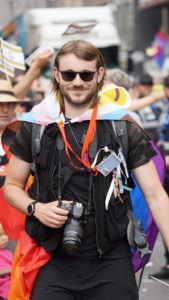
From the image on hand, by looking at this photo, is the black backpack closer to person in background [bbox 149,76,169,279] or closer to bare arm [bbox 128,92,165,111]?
person in background [bbox 149,76,169,279]

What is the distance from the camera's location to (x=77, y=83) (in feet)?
10.4

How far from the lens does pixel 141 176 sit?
3199mm

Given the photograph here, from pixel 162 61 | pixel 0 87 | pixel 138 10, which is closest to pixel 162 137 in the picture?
pixel 0 87

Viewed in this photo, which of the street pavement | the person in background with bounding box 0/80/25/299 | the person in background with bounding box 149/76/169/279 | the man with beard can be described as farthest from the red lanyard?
the person in background with bounding box 149/76/169/279

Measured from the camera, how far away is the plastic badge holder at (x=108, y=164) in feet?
10.3

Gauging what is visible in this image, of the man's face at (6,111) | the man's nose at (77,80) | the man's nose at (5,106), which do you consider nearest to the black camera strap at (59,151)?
the man's nose at (77,80)

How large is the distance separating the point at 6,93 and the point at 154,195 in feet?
8.40

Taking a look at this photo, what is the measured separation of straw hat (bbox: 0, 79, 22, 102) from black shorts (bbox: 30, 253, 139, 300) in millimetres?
2298

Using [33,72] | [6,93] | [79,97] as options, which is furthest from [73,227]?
[33,72]

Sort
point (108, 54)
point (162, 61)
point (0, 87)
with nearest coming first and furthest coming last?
point (0, 87) → point (108, 54) → point (162, 61)

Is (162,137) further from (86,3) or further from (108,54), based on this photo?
(86,3)

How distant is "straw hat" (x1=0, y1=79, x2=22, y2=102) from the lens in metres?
5.26

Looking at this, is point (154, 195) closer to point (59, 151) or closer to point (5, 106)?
point (59, 151)

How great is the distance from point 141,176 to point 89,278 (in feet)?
1.76
